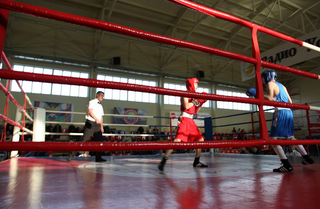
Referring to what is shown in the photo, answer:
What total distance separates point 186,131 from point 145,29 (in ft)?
33.3

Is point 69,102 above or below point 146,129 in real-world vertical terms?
above

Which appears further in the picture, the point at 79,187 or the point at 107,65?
the point at 107,65

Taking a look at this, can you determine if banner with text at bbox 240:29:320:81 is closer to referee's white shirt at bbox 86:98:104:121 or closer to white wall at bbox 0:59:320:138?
white wall at bbox 0:59:320:138

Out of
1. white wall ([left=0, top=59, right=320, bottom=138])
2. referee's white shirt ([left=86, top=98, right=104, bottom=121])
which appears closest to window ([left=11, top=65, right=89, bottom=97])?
white wall ([left=0, top=59, right=320, bottom=138])

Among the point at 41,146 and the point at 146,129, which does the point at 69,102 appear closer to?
the point at 146,129

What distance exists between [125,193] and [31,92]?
11.7 m

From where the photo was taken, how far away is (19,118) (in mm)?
3668

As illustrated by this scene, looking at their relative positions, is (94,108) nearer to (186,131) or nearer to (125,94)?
(186,131)

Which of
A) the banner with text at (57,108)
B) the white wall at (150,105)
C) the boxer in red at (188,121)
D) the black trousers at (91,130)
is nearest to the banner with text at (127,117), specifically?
the white wall at (150,105)

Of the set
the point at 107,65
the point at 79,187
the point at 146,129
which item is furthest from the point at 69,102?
the point at 79,187

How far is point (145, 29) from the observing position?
447 inches

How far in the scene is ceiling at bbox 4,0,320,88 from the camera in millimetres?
9680

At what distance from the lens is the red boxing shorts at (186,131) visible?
7.45 ft

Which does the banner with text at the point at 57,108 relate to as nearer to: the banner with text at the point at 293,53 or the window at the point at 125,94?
the window at the point at 125,94
